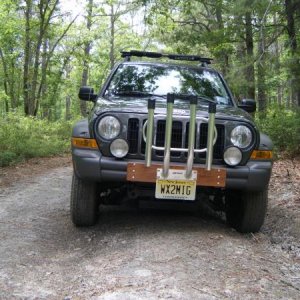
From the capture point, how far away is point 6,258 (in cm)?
405

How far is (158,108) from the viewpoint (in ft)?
14.9

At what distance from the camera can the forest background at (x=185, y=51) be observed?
999cm

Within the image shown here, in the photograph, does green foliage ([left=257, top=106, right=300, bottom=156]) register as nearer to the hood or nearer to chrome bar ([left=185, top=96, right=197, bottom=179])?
the hood

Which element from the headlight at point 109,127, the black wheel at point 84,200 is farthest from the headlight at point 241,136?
the black wheel at point 84,200

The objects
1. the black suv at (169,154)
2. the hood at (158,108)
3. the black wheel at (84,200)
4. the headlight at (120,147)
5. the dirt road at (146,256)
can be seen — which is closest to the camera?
the dirt road at (146,256)

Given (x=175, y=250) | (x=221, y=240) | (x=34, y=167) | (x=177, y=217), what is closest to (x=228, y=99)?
(x=177, y=217)

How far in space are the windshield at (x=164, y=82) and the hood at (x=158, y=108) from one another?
523 millimetres

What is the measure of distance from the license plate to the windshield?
5.00ft

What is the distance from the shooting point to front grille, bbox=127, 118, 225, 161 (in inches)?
173

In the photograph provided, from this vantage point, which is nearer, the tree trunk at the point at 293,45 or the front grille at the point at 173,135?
the front grille at the point at 173,135

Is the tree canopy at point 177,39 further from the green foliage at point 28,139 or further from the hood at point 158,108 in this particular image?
the hood at point 158,108

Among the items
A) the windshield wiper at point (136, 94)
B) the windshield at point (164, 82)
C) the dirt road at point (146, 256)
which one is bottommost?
the dirt road at point (146, 256)

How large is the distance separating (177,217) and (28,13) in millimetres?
15382

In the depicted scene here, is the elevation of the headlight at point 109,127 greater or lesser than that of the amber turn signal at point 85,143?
greater
